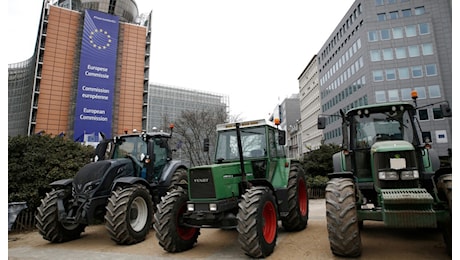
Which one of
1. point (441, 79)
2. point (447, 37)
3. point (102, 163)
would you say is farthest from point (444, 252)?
point (447, 37)

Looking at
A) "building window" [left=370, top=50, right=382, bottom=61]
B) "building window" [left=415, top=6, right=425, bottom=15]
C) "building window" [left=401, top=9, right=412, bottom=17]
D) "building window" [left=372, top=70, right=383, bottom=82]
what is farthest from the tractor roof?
"building window" [left=415, top=6, right=425, bottom=15]

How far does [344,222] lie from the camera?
4535 mm

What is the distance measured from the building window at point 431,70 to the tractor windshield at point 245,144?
40.2 m

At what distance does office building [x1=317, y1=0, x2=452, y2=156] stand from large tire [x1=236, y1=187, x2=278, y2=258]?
37.6 m

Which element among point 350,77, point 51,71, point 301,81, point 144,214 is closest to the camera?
point 144,214

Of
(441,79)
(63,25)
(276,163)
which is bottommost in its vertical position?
(276,163)

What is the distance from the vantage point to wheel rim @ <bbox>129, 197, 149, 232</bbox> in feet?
23.4

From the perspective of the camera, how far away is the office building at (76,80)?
3853 cm

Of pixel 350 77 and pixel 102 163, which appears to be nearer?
pixel 102 163

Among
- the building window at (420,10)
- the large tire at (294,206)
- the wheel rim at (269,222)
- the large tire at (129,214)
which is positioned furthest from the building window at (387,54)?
the large tire at (129,214)

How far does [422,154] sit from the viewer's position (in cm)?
564

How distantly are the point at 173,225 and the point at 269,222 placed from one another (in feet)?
6.34

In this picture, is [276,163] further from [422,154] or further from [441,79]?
[441,79]

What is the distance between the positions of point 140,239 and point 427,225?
19.4ft
